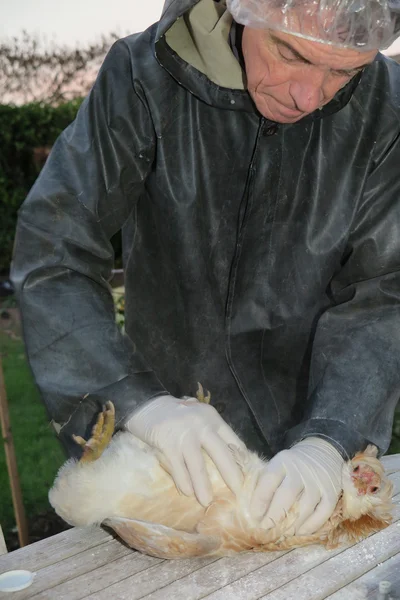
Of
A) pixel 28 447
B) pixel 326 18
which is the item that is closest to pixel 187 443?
pixel 326 18

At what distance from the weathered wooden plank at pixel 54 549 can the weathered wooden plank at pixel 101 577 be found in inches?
4.2

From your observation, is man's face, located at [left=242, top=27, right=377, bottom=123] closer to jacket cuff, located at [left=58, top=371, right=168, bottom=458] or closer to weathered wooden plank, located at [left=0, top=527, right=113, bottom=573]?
jacket cuff, located at [left=58, top=371, right=168, bottom=458]

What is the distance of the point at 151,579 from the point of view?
→ 1.59 meters

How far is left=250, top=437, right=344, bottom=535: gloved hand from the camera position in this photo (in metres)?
1.70

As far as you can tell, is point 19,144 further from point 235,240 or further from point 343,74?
point 343,74

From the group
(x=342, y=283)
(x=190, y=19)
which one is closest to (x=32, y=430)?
(x=342, y=283)

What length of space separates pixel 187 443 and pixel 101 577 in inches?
14.2

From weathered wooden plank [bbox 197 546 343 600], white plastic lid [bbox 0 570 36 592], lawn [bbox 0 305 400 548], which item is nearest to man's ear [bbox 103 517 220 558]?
weathered wooden plank [bbox 197 546 343 600]

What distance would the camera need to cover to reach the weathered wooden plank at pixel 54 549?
5.48ft

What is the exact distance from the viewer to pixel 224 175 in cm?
207

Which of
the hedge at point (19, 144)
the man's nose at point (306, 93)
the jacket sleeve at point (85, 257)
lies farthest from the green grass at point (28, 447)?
the man's nose at point (306, 93)

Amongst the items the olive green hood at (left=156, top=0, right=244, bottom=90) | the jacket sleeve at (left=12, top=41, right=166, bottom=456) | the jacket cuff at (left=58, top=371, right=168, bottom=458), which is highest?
the olive green hood at (left=156, top=0, right=244, bottom=90)

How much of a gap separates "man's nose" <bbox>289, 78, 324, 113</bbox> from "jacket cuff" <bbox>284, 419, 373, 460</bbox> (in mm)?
823

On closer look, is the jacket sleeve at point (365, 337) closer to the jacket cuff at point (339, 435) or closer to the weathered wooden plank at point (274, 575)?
the jacket cuff at point (339, 435)
